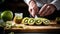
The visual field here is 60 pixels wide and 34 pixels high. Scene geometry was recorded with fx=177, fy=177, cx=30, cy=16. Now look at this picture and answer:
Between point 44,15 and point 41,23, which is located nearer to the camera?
point 41,23

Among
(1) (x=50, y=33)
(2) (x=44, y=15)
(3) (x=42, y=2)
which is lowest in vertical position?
(1) (x=50, y=33)

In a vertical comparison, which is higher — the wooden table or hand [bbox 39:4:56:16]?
hand [bbox 39:4:56:16]

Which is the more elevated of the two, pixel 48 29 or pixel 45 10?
pixel 45 10

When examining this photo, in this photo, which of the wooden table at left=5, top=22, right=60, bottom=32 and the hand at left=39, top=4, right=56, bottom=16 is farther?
the hand at left=39, top=4, right=56, bottom=16

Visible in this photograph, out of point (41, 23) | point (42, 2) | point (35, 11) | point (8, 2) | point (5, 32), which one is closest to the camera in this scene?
point (5, 32)

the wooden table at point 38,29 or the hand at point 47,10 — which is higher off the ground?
the hand at point 47,10

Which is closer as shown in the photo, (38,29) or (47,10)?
(38,29)

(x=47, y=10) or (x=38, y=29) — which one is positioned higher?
(x=47, y=10)

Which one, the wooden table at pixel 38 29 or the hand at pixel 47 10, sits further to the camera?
the hand at pixel 47 10

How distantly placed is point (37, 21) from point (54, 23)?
0.14 meters

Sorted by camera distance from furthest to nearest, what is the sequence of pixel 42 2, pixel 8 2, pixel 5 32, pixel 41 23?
pixel 8 2 < pixel 42 2 < pixel 41 23 < pixel 5 32

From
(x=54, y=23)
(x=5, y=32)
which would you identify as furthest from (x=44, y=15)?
(x=5, y=32)

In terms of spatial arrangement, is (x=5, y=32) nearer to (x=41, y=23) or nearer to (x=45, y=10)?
(x=41, y=23)

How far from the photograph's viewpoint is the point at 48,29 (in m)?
1.23
